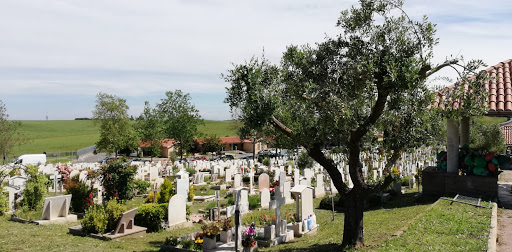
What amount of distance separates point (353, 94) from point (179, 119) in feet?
145

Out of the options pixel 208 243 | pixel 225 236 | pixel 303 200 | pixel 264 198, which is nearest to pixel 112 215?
pixel 208 243

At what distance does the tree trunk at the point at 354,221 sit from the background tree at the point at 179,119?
138ft

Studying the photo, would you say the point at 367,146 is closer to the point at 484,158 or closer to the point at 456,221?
the point at 456,221

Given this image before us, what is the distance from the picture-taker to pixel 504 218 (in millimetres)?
11477

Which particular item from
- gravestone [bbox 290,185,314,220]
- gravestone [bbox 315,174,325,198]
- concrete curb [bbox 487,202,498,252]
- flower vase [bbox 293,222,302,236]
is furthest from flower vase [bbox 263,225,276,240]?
gravestone [bbox 315,174,325,198]

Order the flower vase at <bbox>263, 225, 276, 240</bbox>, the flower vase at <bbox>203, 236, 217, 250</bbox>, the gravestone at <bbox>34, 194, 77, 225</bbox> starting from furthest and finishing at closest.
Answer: the gravestone at <bbox>34, 194, 77, 225</bbox>, the flower vase at <bbox>263, 225, 276, 240</bbox>, the flower vase at <bbox>203, 236, 217, 250</bbox>

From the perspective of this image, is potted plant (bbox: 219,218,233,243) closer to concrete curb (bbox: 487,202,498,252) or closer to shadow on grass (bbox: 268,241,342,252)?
shadow on grass (bbox: 268,241,342,252)

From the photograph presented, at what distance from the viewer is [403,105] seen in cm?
787

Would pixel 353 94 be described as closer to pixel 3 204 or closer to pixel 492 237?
pixel 492 237

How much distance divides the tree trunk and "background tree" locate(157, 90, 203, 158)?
138 feet

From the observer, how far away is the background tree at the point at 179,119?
5034cm

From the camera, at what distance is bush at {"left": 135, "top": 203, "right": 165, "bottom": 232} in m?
13.7

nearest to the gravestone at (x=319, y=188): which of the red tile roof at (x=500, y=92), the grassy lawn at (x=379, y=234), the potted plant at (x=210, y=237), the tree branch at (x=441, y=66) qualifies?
the grassy lawn at (x=379, y=234)

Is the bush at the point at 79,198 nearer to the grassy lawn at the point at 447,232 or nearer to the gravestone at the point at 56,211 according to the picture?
the gravestone at the point at 56,211
